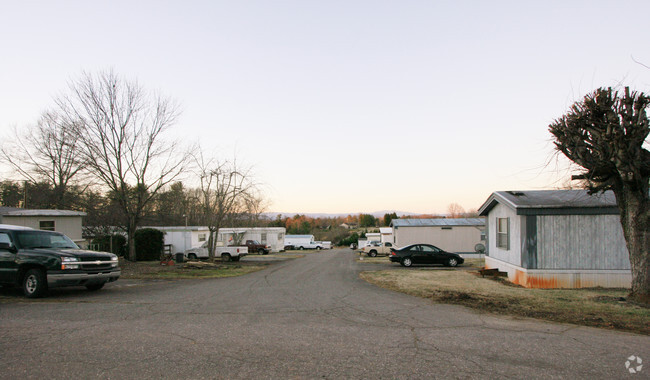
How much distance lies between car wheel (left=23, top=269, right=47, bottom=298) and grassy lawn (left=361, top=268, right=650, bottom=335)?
9.98 metres

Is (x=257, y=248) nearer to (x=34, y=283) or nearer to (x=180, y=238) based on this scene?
(x=180, y=238)

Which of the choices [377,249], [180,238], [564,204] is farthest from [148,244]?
[564,204]

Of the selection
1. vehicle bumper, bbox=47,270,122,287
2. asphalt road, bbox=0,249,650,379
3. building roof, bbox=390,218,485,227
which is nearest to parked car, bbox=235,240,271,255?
building roof, bbox=390,218,485,227

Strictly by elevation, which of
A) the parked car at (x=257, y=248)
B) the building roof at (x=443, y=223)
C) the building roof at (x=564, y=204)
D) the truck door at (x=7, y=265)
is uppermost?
the building roof at (x=564, y=204)

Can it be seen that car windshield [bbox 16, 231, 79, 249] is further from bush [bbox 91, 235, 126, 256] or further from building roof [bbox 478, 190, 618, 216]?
bush [bbox 91, 235, 126, 256]

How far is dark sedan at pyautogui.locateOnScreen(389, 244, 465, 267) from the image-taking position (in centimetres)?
2320

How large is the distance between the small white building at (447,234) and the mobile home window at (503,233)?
14.6 meters

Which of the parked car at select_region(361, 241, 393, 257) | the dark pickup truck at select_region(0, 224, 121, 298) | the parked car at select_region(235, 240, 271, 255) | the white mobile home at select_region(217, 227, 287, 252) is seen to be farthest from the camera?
the parked car at select_region(235, 240, 271, 255)

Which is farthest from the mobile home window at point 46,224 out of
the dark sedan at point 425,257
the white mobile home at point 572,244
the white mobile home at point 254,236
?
the white mobile home at point 572,244

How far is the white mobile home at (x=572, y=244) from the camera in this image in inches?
527

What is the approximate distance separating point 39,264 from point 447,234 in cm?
2756

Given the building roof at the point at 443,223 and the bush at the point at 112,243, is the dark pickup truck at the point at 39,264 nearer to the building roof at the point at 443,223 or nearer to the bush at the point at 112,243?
the bush at the point at 112,243

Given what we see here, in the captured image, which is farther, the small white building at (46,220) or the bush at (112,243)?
the bush at (112,243)

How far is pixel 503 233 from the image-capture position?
55.3 ft
